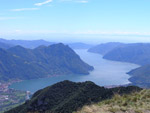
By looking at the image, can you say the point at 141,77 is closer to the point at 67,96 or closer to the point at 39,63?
the point at 39,63

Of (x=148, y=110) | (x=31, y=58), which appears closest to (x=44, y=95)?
(x=148, y=110)

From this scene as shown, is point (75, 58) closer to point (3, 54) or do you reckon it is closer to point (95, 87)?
point (3, 54)

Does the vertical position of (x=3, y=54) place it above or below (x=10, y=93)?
above

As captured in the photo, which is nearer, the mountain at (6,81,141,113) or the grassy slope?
the grassy slope

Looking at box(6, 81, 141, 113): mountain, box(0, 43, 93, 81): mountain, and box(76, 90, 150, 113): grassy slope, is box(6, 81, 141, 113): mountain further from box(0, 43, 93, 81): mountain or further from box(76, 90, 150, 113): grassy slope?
box(0, 43, 93, 81): mountain

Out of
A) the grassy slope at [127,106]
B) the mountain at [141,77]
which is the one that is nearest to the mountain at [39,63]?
the mountain at [141,77]

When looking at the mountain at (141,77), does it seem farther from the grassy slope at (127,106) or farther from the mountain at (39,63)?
the grassy slope at (127,106)

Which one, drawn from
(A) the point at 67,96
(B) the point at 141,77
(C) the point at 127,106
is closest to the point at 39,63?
(B) the point at 141,77

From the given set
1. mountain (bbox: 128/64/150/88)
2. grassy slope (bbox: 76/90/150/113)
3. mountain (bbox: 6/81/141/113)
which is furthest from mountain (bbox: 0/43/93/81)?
grassy slope (bbox: 76/90/150/113)
